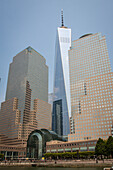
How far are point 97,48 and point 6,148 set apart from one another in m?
155

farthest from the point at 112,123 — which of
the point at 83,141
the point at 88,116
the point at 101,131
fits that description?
the point at 83,141

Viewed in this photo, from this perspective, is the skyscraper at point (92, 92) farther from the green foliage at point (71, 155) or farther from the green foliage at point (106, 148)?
the green foliage at point (106, 148)

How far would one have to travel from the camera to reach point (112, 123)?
484 feet

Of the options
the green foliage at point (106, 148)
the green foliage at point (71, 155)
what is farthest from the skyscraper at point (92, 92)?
the green foliage at point (106, 148)

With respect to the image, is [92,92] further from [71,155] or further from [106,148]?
[106,148]

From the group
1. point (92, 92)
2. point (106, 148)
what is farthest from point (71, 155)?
point (92, 92)

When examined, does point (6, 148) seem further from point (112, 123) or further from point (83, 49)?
point (83, 49)

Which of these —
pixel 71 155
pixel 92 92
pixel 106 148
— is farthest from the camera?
pixel 92 92

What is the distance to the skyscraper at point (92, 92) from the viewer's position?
495ft

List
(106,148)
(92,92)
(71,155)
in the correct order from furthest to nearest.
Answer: (92,92)
(71,155)
(106,148)

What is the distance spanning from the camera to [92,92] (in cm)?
16338

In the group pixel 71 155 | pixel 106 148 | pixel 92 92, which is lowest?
pixel 71 155

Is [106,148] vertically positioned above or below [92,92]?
below

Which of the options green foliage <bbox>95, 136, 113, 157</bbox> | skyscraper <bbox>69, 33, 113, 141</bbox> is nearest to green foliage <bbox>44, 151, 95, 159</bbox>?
green foliage <bbox>95, 136, 113, 157</bbox>
